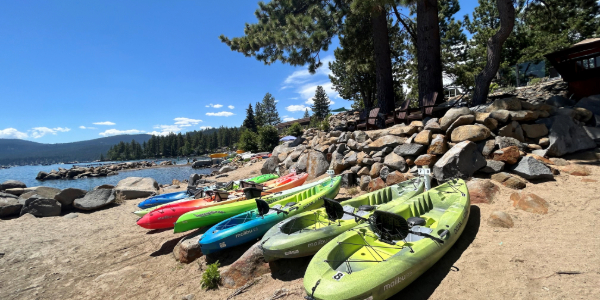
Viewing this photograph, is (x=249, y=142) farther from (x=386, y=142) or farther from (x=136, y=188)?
(x=386, y=142)

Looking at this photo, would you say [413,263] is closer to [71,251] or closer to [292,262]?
[292,262]

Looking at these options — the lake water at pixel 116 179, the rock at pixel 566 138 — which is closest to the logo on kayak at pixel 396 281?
the rock at pixel 566 138

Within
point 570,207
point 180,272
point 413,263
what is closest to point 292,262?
→ point 413,263

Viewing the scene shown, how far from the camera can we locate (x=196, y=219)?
6043mm

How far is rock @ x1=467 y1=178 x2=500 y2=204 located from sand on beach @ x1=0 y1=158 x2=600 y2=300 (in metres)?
0.12

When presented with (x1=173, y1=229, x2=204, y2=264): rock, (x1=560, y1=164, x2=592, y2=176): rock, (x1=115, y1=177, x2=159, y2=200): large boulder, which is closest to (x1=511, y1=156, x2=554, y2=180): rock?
(x1=560, y1=164, x2=592, y2=176): rock

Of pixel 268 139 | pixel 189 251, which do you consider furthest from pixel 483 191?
pixel 268 139

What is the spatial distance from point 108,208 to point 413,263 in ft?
42.1

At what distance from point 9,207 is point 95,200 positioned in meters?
2.73

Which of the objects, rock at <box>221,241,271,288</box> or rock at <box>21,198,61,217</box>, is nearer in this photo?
rock at <box>221,241,271,288</box>

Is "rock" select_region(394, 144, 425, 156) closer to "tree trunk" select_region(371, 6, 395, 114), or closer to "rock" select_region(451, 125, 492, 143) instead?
"rock" select_region(451, 125, 492, 143)

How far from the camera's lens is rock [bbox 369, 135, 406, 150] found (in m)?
7.60

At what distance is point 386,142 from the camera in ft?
25.6

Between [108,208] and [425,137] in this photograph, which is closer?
[425,137]
